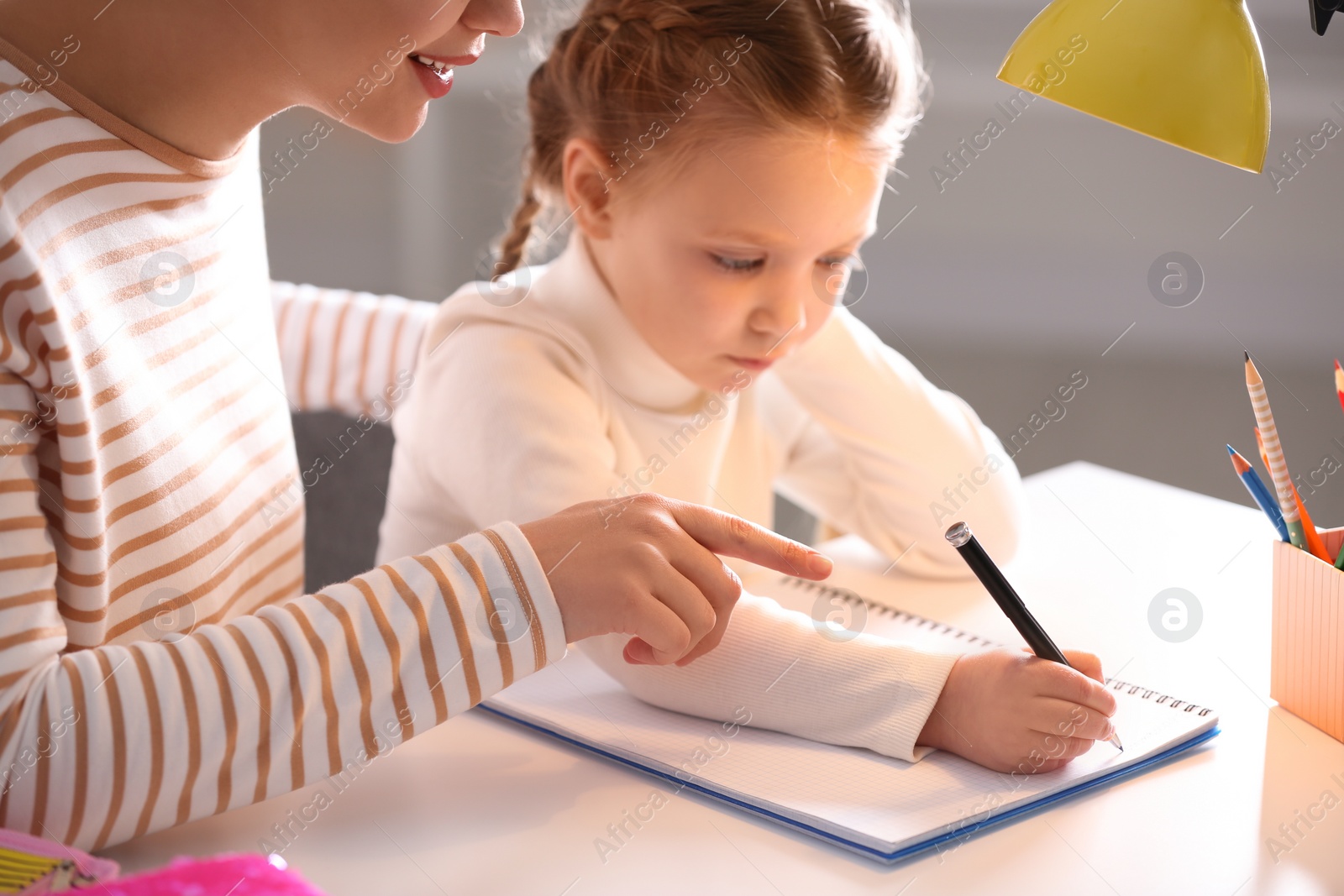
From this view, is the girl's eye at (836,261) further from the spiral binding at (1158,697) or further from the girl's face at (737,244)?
the spiral binding at (1158,697)

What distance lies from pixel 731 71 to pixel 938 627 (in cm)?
45

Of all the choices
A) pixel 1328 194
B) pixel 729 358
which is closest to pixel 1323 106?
pixel 1328 194

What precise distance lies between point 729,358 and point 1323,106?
2.33m

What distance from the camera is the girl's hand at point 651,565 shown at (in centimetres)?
65

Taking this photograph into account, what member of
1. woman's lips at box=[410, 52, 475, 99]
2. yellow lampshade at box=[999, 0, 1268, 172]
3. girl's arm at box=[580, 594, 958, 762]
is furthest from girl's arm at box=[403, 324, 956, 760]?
yellow lampshade at box=[999, 0, 1268, 172]

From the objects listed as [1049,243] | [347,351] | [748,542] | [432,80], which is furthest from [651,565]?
[1049,243]

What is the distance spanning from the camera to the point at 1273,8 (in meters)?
2.69

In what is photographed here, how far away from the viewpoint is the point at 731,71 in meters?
0.92

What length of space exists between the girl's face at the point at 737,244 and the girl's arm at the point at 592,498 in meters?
0.08

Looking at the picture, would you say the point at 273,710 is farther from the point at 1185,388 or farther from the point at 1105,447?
the point at 1185,388

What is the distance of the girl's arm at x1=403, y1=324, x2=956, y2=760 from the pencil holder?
0.71 ft

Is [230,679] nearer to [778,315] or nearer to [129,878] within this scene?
[129,878]

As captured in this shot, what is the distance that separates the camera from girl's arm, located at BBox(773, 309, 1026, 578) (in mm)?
1077

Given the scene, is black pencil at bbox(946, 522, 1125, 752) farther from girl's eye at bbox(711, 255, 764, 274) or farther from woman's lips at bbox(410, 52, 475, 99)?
woman's lips at bbox(410, 52, 475, 99)
